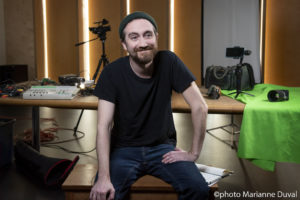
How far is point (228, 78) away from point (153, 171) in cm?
121

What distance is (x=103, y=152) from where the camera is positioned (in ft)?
4.64

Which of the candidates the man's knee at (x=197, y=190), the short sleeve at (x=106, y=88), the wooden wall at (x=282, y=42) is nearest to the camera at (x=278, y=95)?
the man's knee at (x=197, y=190)

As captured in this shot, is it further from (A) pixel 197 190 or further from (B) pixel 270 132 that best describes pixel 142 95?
(B) pixel 270 132

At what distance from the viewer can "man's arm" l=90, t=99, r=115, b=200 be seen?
129cm

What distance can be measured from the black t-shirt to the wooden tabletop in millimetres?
349

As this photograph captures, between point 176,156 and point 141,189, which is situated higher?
point 176,156

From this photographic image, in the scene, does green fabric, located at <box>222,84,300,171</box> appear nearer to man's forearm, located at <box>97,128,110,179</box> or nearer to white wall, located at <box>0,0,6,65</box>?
man's forearm, located at <box>97,128,110,179</box>

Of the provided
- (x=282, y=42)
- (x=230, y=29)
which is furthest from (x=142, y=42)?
(x=230, y=29)

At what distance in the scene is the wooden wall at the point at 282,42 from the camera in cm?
394

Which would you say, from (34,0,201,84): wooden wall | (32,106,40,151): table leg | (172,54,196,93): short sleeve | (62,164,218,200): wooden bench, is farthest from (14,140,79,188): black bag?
(34,0,201,84): wooden wall

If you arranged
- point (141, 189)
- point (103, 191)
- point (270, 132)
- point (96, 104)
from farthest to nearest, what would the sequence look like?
point (96, 104) → point (270, 132) → point (141, 189) → point (103, 191)

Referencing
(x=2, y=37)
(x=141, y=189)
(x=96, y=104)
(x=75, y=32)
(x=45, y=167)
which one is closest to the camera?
(x=141, y=189)

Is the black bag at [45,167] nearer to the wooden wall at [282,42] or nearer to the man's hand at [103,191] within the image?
the man's hand at [103,191]

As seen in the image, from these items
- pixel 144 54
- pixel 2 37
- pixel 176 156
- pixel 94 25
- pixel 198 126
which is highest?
pixel 94 25
